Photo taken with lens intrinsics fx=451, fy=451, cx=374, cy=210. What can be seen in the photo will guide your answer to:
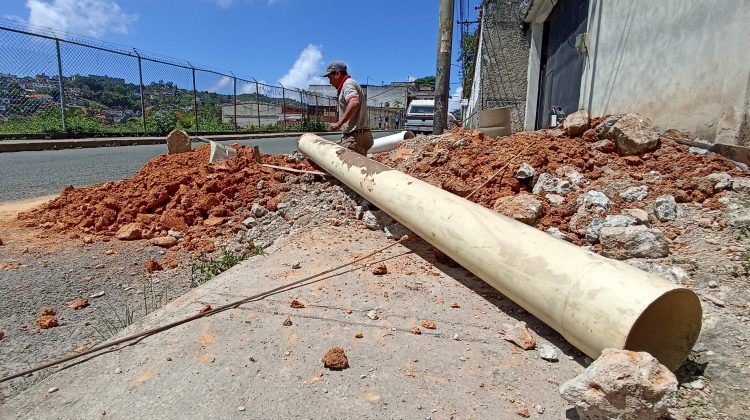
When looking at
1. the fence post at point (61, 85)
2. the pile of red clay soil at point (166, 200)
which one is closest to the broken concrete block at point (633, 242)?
the pile of red clay soil at point (166, 200)

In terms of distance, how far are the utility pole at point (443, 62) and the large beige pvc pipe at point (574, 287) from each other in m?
7.70

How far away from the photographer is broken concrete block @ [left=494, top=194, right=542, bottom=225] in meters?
3.30

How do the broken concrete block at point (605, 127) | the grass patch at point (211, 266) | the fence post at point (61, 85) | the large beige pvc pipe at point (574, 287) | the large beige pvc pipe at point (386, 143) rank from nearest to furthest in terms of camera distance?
the large beige pvc pipe at point (574, 287) < the grass patch at point (211, 266) < the broken concrete block at point (605, 127) < the large beige pvc pipe at point (386, 143) < the fence post at point (61, 85)

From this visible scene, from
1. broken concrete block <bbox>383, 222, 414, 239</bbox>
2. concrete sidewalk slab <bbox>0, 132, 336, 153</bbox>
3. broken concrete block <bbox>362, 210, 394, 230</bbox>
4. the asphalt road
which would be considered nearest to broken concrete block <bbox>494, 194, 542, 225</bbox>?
broken concrete block <bbox>383, 222, 414, 239</bbox>

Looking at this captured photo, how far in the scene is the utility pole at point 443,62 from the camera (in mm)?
9703

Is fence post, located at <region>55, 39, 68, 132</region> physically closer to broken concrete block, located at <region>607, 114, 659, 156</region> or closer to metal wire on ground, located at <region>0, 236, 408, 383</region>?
metal wire on ground, located at <region>0, 236, 408, 383</region>

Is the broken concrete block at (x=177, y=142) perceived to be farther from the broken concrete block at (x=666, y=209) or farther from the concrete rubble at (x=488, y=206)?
the broken concrete block at (x=666, y=209)

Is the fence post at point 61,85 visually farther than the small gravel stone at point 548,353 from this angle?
Yes

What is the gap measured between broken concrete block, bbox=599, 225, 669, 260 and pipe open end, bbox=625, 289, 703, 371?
825mm

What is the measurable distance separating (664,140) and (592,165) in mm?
A: 743

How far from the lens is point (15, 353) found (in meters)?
2.49

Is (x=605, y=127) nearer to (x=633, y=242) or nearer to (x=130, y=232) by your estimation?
(x=633, y=242)

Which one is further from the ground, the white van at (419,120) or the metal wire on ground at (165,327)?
the white van at (419,120)

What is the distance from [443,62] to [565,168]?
6467 mm
